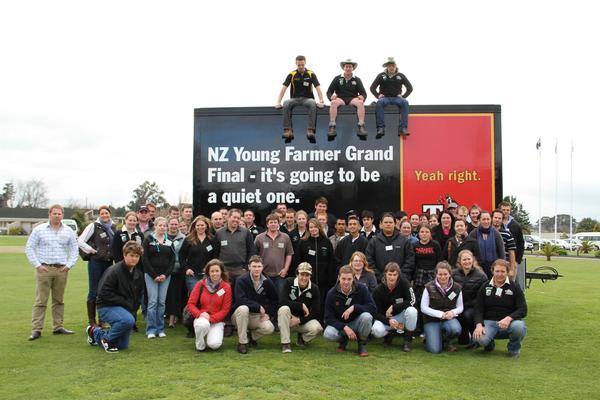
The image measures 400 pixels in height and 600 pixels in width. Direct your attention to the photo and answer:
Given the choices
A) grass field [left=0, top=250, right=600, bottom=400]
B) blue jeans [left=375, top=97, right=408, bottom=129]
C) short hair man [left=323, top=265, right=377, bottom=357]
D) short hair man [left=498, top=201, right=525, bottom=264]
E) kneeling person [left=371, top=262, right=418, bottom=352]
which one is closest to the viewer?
grass field [left=0, top=250, right=600, bottom=400]

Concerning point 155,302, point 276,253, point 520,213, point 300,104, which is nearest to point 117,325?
point 155,302

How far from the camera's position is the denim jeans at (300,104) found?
22.1 feet

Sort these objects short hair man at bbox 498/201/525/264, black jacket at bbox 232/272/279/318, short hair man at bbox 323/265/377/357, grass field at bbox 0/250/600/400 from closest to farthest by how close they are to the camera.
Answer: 1. grass field at bbox 0/250/600/400
2. short hair man at bbox 323/265/377/357
3. black jacket at bbox 232/272/279/318
4. short hair man at bbox 498/201/525/264

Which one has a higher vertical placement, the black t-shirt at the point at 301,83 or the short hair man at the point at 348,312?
the black t-shirt at the point at 301,83

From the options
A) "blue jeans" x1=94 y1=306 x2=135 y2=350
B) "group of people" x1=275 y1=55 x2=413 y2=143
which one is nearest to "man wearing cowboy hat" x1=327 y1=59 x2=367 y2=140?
"group of people" x1=275 y1=55 x2=413 y2=143

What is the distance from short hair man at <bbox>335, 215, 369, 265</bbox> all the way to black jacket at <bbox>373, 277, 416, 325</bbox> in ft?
1.92

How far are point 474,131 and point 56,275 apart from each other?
18.6 ft

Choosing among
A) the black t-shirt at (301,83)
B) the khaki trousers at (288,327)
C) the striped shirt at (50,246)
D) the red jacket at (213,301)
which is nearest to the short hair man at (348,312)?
the khaki trousers at (288,327)

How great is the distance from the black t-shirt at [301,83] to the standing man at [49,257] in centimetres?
340

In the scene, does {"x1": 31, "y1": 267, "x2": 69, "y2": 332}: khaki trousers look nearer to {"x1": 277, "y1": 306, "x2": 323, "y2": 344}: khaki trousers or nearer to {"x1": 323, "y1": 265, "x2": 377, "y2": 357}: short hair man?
{"x1": 277, "y1": 306, "x2": 323, "y2": 344}: khaki trousers

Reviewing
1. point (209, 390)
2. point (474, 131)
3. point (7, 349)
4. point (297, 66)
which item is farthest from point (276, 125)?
point (7, 349)

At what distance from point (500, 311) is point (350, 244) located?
191 centimetres

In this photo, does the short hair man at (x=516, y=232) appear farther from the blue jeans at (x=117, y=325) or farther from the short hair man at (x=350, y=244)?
the blue jeans at (x=117, y=325)

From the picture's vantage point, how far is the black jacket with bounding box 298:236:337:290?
682 cm
